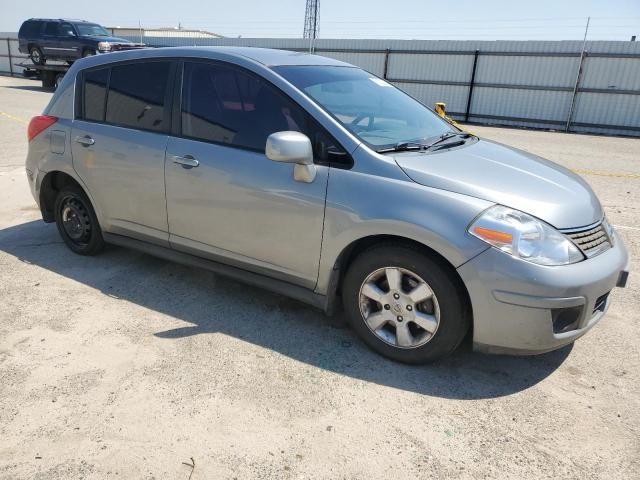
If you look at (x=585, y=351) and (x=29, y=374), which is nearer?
(x=29, y=374)

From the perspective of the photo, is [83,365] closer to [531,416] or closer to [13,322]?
[13,322]

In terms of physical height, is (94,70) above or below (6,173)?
above

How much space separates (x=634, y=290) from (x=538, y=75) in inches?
602

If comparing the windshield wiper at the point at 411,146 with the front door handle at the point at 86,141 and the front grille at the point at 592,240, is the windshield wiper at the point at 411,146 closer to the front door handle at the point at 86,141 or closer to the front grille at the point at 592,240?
the front grille at the point at 592,240

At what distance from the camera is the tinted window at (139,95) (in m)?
3.72

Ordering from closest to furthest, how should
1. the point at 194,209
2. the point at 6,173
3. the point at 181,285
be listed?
the point at 194,209
the point at 181,285
the point at 6,173

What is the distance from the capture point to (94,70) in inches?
164

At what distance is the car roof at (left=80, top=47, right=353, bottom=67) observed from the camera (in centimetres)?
350

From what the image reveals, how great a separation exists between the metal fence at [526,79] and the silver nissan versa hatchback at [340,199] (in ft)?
50.7

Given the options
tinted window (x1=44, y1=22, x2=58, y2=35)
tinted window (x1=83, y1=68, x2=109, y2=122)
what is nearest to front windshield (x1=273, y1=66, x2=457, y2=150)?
tinted window (x1=83, y1=68, x2=109, y2=122)

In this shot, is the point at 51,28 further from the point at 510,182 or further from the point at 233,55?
the point at 510,182

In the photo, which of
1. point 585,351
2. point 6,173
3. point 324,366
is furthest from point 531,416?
point 6,173

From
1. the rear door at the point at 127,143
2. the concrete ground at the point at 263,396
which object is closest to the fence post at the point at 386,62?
the rear door at the point at 127,143

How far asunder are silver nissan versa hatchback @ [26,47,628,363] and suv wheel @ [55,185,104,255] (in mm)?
140
